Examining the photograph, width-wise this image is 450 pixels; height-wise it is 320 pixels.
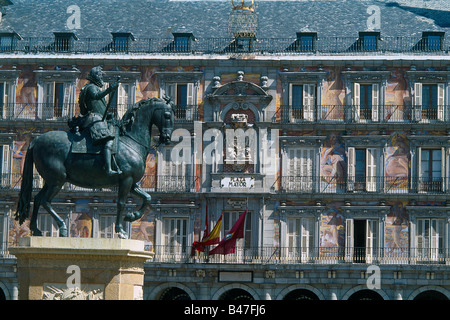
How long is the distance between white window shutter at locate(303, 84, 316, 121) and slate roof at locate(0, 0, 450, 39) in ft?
11.5

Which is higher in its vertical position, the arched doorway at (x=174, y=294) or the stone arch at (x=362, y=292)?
the stone arch at (x=362, y=292)

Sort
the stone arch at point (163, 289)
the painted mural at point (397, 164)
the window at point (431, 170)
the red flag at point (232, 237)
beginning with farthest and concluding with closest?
the painted mural at point (397, 164), the window at point (431, 170), the stone arch at point (163, 289), the red flag at point (232, 237)

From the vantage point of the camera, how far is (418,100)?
48.6m

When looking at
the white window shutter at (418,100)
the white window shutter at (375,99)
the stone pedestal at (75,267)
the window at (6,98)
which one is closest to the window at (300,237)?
the white window shutter at (375,99)

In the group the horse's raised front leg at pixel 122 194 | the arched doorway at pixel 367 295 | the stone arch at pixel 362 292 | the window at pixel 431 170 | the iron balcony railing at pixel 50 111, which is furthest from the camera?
the iron balcony railing at pixel 50 111

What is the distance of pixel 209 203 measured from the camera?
159 feet

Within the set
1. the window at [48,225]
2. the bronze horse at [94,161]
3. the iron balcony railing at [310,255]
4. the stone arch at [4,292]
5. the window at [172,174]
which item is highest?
the window at [172,174]

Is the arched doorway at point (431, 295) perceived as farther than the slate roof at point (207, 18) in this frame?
No

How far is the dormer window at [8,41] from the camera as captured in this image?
50812 millimetres

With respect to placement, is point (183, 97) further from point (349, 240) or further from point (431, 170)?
point (431, 170)

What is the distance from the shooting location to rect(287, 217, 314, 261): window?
47875 mm

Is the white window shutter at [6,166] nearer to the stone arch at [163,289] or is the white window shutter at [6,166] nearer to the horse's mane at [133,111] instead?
the stone arch at [163,289]

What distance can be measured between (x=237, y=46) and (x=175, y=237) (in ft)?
34.2
